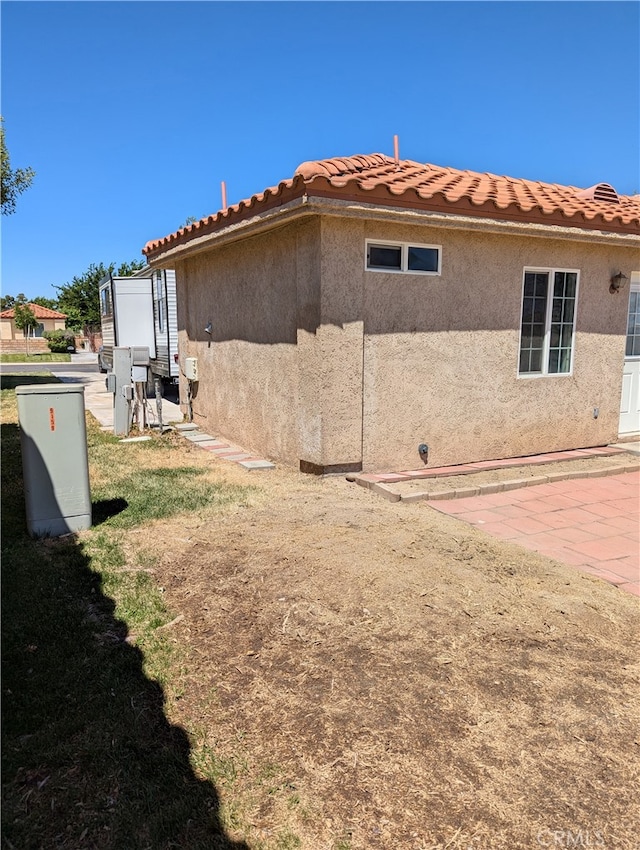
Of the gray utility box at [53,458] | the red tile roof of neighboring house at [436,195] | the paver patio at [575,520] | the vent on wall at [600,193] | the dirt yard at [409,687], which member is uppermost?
the vent on wall at [600,193]

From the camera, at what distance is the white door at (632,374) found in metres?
9.37

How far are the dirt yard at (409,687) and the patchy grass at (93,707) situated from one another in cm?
15

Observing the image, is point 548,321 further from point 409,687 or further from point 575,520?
point 409,687

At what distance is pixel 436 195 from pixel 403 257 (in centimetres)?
76

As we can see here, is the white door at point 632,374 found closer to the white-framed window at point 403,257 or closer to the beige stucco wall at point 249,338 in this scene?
the white-framed window at point 403,257

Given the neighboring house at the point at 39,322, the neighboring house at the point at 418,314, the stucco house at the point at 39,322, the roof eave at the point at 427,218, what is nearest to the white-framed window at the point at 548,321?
the neighboring house at the point at 418,314

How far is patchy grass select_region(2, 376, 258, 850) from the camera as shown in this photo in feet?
7.23

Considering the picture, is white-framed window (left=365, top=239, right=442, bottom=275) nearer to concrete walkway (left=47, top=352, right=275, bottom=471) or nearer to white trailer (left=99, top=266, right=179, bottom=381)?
concrete walkway (left=47, top=352, right=275, bottom=471)

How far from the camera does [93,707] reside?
9.25ft

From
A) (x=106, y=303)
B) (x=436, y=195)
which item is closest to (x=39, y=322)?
(x=106, y=303)

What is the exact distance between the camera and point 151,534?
5152 mm

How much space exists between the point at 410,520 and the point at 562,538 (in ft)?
4.50

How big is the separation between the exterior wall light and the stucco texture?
0.11 meters

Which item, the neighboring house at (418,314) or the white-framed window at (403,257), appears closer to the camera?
the neighboring house at (418,314)
